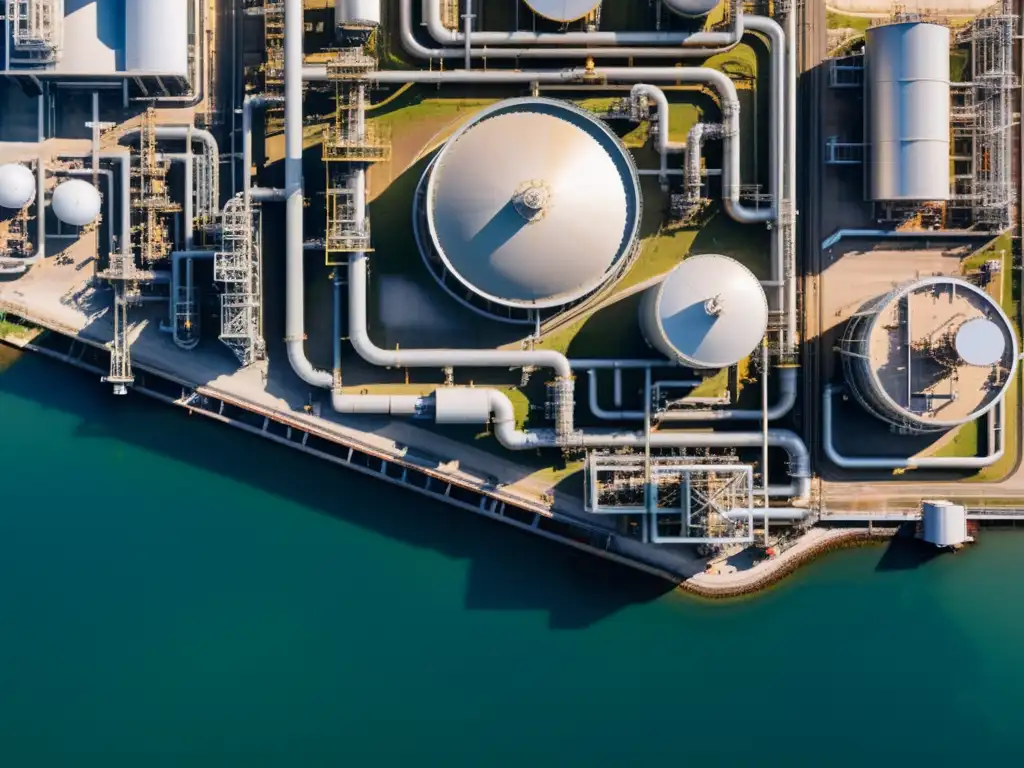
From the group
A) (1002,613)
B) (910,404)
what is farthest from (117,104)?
(1002,613)

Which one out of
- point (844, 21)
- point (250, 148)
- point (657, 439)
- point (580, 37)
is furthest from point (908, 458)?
→ point (250, 148)

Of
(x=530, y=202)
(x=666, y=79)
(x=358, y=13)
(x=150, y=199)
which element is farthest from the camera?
(x=150, y=199)

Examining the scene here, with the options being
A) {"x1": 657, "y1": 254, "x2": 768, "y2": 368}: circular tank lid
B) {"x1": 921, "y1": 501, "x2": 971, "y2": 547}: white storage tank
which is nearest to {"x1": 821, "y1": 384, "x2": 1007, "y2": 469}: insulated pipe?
{"x1": 921, "y1": 501, "x2": 971, "y2": 547}: white storage tank

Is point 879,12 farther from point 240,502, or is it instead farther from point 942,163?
point 240,502

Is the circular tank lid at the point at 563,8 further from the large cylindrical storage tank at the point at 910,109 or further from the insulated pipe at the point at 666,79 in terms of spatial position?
the large cylindrical storage tank at the point at 910,109

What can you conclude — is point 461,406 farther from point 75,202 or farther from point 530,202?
point 75,202

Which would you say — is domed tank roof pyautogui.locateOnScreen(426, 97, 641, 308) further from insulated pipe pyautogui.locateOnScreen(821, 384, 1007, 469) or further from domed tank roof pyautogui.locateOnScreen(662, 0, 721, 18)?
insulated pipe pyautogui.locateOnScreen(821, 384, 1007, 469)
